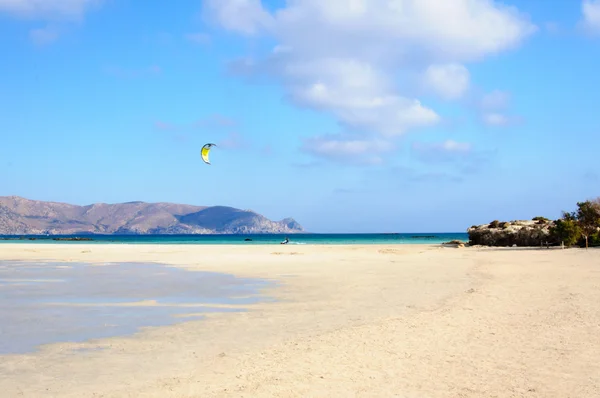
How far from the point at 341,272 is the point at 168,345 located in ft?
54.6

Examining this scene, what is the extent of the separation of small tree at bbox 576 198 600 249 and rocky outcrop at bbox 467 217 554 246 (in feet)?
9.92

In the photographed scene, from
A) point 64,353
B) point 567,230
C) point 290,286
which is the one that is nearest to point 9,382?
point 64,353

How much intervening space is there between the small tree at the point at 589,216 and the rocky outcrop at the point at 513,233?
302 centimetres

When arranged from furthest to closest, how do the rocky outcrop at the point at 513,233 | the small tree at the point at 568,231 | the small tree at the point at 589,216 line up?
the rocky outcrop at the point at 513,233 < the small tree at the point at 589,216 < the small tree at the point at 568,231

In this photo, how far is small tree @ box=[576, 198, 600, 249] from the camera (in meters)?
48.2

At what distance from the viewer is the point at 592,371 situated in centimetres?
746

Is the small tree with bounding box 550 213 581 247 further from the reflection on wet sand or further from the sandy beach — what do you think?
the reflection on wet sand

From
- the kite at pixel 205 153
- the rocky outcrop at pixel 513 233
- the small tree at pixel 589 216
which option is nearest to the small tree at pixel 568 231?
the small tree at pixel 589 216

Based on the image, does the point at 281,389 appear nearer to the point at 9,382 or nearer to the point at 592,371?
the point at 9,382

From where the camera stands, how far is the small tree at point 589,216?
4822 centimetres

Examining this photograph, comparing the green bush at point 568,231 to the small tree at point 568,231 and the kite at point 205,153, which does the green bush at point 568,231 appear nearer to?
the small tree at point 568,231

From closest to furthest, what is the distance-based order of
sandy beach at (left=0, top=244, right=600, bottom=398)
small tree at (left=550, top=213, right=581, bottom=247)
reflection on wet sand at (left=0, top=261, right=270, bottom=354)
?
sandy beach at (left=0, top=244, right=600, bottom=398), reflection on wet sand at (left=0, top=261, right=270, bottom=354), small tree at (left=550, top=213, right=581, bottom=247)

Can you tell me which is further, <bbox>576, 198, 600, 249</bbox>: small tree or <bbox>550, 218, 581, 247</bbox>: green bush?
<bbox>576, 198, 600, 249</bbox>: small tree

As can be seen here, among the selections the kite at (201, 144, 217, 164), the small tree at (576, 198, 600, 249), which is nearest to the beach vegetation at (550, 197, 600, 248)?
the small tree at (576, 198, 600, 249)
